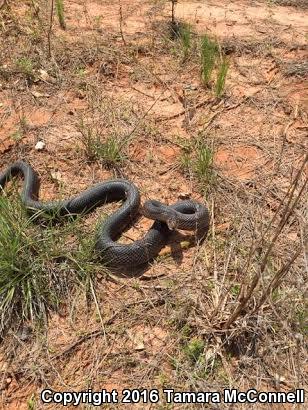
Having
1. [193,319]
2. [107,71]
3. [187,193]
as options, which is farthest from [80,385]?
[107,71]

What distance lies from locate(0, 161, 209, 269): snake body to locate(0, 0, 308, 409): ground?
13 centimetres

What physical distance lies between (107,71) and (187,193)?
2562 mm

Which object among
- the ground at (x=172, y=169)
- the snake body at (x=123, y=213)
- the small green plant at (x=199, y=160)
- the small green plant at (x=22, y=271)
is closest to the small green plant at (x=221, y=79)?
the ground at (x=172, y=169)

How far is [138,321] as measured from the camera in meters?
3.44

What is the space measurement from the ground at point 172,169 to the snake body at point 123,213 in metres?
0.13

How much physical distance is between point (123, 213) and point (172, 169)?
953mm

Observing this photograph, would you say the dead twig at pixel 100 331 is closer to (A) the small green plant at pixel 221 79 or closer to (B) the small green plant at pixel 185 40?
(A) the small green plant at pixel 221 79

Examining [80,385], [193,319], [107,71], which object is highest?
[107,71]

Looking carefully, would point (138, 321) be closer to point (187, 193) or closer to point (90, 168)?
point (187, 193)

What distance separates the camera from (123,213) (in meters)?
4.19

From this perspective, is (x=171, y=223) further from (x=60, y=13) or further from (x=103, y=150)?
(x=60, y=13)

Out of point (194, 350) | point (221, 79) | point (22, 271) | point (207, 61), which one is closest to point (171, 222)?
point (194, 350)

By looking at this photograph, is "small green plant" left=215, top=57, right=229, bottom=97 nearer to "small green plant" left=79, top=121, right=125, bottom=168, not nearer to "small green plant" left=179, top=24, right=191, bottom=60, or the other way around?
"small green plant" left=179, top=24, right=191, bottom=60

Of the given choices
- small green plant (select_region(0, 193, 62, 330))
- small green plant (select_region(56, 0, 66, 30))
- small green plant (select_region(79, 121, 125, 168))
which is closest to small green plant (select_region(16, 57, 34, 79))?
small green plant (select_region(56, 0, 66, 30))
